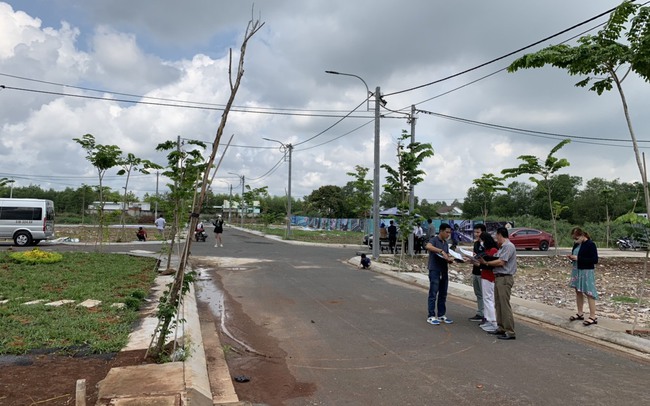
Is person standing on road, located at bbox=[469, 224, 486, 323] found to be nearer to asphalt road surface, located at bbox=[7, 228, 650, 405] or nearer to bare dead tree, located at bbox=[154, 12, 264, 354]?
asphalt road surface, located at bbox=[7, 228, 650, 405]

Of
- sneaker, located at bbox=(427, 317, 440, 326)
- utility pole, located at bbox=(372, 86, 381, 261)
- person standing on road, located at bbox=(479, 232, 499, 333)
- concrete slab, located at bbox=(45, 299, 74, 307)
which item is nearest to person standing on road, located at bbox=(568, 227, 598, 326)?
person standing on road, located at bbox=(479, 232, 499, 333)

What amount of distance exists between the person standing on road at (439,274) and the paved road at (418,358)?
0.29 metres

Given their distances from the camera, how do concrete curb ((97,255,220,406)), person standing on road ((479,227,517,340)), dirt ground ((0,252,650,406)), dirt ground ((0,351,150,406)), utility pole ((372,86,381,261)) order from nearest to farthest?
concrete curb ((97,255,220,406)) → dirt ground ((0,351,150,406)) → dirt ground ((0,252,650,406)) → person standing on road ((479,227,517,340)) → utility pole ((372,86,381,261))

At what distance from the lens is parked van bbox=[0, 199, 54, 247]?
2292 centimetres

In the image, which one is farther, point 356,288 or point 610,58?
point 356,288

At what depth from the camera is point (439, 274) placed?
26.5 ft

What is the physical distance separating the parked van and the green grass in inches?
427

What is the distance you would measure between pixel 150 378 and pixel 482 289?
5716 mm

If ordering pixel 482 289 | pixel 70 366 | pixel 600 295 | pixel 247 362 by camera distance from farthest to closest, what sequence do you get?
1. pixel 600 295
2. pixel 482 289
3. pixel 247 362
4. pixel 70 366

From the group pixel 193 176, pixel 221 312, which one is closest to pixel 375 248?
pixel 193 176

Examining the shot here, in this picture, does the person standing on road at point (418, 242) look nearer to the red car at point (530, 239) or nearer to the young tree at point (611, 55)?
the red car at point (530, 239)

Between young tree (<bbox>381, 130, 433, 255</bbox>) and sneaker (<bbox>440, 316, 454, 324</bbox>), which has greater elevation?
young tree (<bbox>381, 130, 433, 255</bbox>)

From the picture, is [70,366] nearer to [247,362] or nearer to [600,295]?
[247,362]

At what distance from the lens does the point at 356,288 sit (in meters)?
12.0
